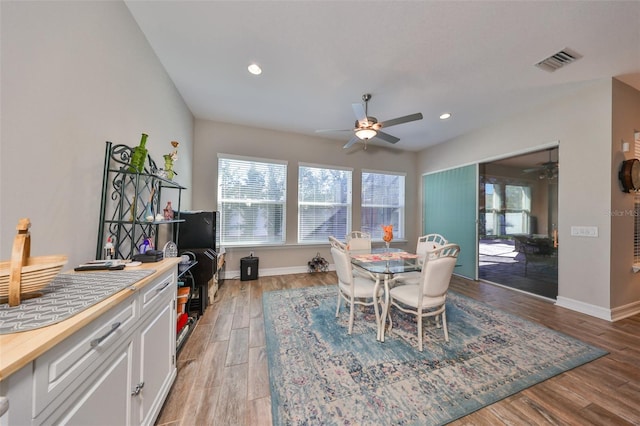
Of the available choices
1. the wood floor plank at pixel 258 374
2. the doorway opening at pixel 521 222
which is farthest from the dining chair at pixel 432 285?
the doorway opening at pixel 521 222

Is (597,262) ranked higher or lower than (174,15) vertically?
lower

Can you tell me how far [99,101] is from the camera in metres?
1.55

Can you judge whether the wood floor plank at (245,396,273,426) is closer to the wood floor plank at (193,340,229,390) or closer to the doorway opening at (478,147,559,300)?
the wood floor plank at (193,340,229,390)

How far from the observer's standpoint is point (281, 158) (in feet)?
14.4

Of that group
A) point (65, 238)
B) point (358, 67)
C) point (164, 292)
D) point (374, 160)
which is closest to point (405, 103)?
point (358, 67)

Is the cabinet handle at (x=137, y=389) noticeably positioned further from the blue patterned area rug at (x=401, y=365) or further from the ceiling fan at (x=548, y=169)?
→ the ceiling fan at (x=548, y=169)

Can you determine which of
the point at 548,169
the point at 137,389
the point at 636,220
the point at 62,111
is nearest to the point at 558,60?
the point at 548,169

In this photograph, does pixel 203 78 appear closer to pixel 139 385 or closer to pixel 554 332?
pixel 139 385

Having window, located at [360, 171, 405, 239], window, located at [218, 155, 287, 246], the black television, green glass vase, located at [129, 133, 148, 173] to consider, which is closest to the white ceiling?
window, located at [218, 155, 287, 246]

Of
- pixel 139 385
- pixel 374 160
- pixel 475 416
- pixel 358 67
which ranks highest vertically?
pixel 358 67

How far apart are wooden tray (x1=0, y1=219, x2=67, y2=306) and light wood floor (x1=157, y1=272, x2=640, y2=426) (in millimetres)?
1105

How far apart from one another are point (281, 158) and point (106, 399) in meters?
3.99

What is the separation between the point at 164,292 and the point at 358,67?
2.84 m

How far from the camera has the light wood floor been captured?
1.36 meters
